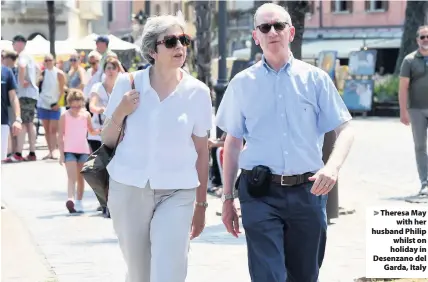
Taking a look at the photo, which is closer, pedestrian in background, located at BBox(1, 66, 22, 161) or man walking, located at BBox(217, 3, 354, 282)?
man walking, located at BBox(217, 3, 354, 282)

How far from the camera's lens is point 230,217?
5539 millimetres

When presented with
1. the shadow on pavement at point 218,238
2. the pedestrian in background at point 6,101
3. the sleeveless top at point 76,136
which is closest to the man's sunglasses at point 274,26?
the shadow on pavement at point 218,238

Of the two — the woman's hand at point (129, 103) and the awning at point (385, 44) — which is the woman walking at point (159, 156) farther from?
the awning at point (385, 44)

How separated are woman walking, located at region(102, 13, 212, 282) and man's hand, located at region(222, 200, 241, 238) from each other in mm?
167

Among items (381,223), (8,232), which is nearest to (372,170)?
(8,232)

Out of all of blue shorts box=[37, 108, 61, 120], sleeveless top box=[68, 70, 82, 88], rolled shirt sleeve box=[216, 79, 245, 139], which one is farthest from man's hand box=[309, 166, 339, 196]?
sleeveless top box=[68, 70, 82, 88]

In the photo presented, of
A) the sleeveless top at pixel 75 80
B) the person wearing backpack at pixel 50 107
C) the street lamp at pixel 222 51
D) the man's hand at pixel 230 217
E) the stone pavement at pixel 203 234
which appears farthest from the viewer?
the sleeveless top at pixel 75 80

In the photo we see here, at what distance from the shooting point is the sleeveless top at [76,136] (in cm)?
1146

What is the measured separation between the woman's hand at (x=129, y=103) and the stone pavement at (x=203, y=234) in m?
2.46

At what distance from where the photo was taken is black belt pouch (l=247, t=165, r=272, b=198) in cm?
528

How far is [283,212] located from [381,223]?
6.40ft

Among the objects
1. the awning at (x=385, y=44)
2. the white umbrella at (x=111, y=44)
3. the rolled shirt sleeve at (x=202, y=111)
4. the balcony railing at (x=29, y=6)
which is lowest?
the awning at (x=385, y=44)

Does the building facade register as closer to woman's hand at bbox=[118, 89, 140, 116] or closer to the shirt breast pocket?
woman's hand at bbox=[118, 89, 140, 116]

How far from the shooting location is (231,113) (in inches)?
218
